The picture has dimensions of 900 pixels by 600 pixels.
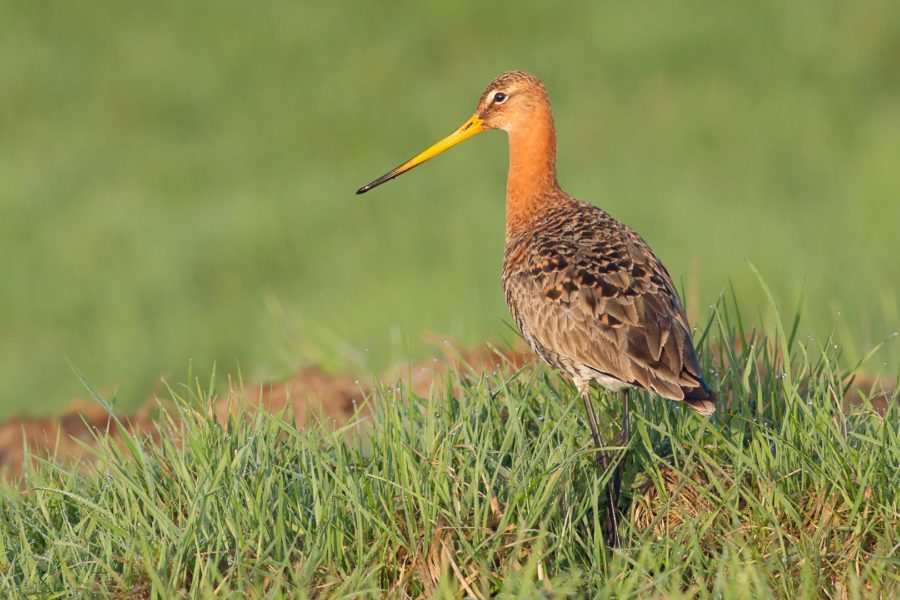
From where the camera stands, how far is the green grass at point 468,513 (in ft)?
12.3

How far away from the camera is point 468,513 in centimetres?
395

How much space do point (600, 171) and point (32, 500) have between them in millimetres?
8342

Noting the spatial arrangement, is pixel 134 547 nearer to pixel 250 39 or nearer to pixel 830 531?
pixel 830 531

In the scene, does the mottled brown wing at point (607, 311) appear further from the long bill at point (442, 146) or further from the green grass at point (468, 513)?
the long bill at point (442, 146)

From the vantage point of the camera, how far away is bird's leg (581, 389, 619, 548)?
4.19 meters

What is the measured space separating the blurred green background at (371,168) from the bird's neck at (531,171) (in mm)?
1069

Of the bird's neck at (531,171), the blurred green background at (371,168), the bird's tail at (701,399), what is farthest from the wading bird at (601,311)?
the blurred green background at (371,168)

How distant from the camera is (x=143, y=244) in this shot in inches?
437

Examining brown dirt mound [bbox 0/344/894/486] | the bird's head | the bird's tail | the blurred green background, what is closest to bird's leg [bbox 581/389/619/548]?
the bird's tail

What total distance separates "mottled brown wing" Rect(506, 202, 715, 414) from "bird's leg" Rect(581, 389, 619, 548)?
0.15m

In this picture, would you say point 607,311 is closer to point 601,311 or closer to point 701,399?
point 601,311

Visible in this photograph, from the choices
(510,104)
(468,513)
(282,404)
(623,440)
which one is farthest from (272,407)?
(468,513)

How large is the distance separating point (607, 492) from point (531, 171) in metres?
1.63

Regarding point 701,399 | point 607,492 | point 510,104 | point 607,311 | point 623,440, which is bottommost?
point 607,492
